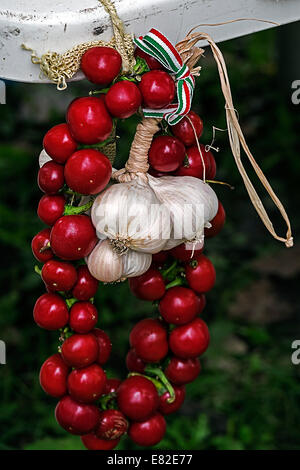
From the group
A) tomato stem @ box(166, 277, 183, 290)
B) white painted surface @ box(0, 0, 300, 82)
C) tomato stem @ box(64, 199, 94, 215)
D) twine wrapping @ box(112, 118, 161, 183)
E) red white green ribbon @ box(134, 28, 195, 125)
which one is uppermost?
white painted surface @ box(0, 0, 300, 82)

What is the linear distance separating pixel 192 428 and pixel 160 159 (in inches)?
35.4

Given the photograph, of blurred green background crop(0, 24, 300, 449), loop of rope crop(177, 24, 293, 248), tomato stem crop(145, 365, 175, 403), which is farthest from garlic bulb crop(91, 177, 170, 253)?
blurred green background crop(0, 24, 300, 449)

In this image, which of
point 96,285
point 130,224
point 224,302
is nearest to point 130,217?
point 130,224

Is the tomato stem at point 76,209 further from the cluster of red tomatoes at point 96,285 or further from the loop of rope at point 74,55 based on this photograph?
the loop of rope at point 74,55

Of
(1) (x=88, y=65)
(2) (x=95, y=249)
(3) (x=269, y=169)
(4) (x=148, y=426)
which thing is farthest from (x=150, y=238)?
(3) (x=269, y=169)

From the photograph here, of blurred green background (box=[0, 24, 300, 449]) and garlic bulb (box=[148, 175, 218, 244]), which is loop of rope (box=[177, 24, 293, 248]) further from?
blurred green background (box=[0, 24, 300, 449])

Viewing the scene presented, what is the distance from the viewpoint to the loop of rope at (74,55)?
71 centimetres

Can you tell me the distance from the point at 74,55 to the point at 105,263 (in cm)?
25

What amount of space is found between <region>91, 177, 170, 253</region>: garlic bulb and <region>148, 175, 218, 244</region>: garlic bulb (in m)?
0.02

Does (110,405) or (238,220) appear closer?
(110,405)

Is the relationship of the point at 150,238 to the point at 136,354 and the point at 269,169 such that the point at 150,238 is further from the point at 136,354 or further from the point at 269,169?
the point at 269,169

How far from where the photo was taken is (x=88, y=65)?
70 cm

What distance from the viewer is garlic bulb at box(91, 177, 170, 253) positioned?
713mm

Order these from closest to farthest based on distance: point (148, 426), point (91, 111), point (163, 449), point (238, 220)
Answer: point (91, 111), point (148, 426), point (163, 449), point (238, 220)
